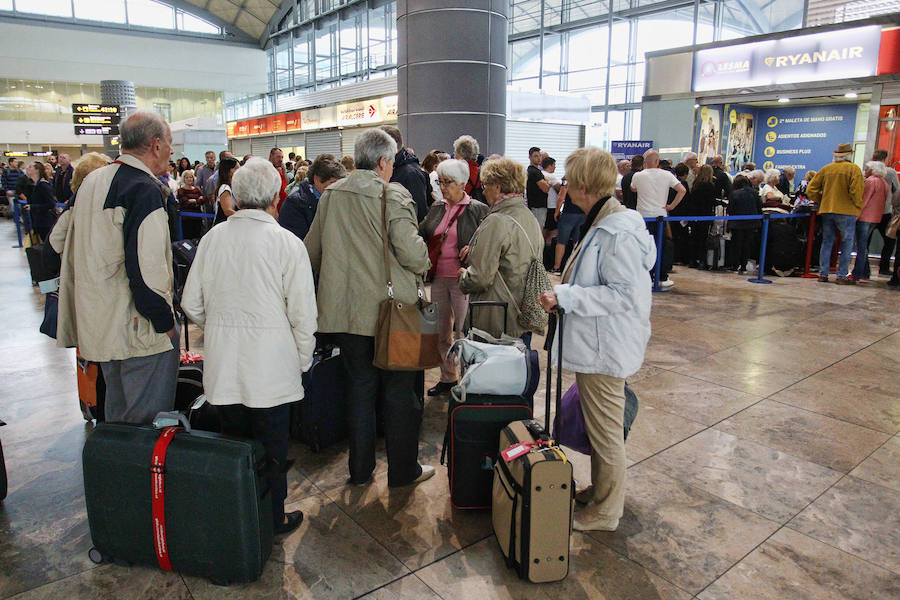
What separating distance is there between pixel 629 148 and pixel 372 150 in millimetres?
11564

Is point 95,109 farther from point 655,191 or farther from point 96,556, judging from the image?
point 96,556

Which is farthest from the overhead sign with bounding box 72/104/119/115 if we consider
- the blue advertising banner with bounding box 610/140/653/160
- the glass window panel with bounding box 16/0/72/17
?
the blue advertising banner with bounding box 610/140/653/160

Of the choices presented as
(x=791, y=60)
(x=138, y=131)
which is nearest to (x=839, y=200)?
(x=791, y=60)

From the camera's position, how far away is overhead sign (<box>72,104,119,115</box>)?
25.6 metres

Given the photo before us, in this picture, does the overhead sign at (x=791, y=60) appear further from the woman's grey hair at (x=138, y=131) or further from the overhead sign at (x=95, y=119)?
the overhead sign at (x=95, y=119)

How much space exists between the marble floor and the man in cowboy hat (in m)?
4.22

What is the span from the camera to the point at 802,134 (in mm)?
13359

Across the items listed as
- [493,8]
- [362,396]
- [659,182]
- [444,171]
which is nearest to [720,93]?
[659,182]

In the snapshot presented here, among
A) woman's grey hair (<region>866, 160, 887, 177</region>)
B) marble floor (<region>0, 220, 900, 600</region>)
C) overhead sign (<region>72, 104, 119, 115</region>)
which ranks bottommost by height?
marble floor (<region>0, 220, 900, 600</region>)

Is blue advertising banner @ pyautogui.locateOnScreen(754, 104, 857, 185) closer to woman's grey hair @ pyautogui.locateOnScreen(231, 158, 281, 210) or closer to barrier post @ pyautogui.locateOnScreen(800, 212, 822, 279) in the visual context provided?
barrier post @ pyautogui.locateOnScreen(800, 212, 822, 279)

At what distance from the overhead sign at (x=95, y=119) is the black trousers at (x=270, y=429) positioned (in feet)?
92.8

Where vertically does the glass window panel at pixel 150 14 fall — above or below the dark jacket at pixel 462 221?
above

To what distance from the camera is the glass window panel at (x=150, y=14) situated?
3538 centimetres

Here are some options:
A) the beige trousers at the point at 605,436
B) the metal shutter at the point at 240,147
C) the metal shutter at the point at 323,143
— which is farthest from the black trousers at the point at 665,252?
the metal shutter at the point at 240,147
